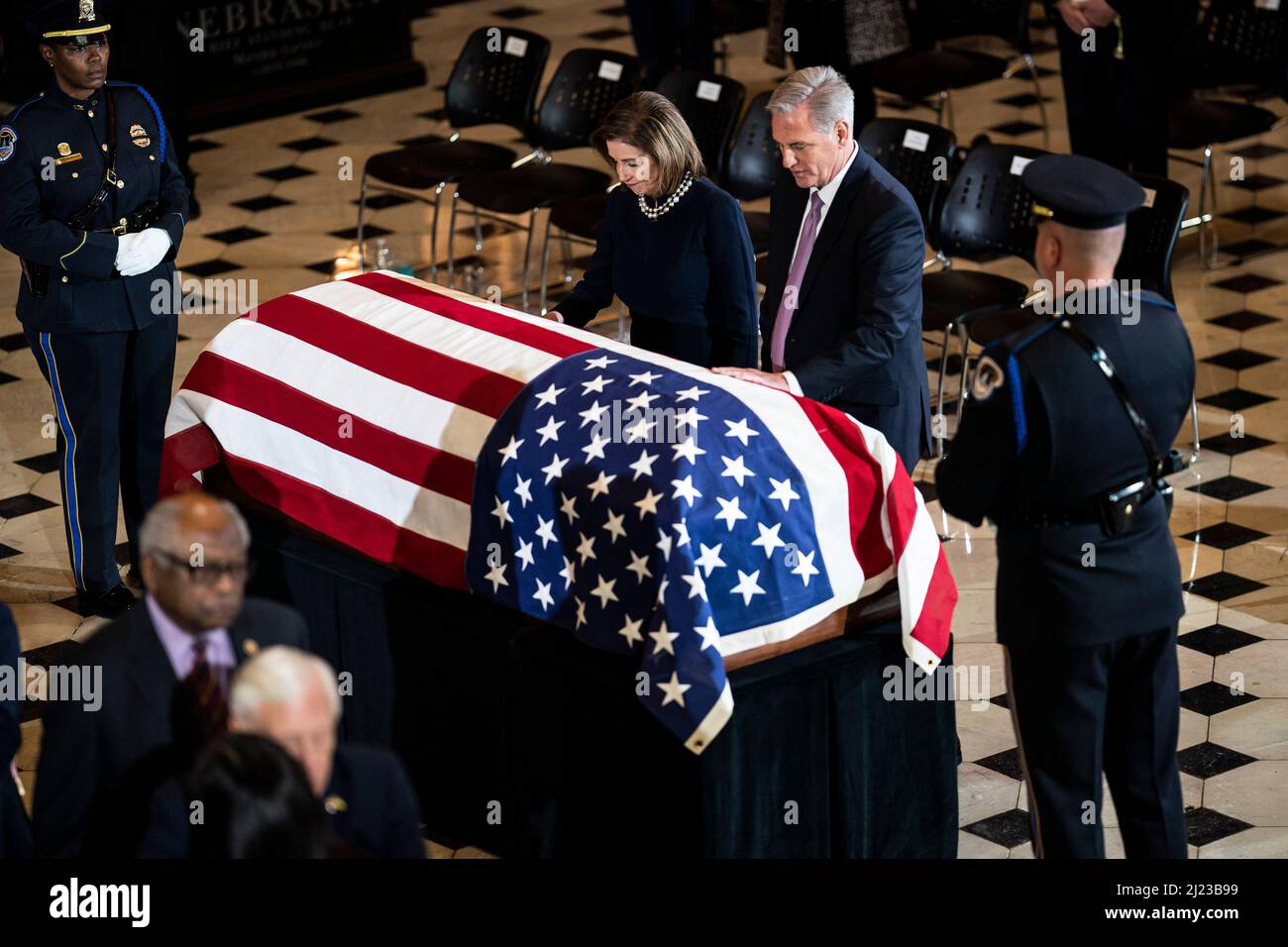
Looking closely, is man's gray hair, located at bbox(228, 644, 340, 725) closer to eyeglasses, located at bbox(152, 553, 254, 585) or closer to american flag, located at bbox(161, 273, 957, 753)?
eyeglasses, located at bbox(152, 553, 254, 585)

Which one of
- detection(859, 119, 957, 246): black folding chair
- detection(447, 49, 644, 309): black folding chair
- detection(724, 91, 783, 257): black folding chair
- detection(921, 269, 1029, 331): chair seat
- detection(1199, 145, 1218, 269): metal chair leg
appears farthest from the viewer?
detection(1199, 145, 1218, 269): metal chair leg

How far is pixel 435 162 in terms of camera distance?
8.76m

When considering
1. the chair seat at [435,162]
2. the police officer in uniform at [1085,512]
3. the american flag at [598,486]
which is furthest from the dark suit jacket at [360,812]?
the chair seat at [435,162]

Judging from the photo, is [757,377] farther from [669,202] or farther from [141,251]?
[141,251]

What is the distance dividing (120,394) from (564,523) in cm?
230

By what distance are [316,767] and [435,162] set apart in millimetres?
6501

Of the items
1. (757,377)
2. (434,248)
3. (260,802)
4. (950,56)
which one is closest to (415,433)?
(757,377)

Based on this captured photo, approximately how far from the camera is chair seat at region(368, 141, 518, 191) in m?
8.63

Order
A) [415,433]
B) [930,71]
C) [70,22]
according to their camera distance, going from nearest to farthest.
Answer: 1. [415,433]
2. [70,22]
3. [930,71]

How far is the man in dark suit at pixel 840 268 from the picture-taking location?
4.75 meters

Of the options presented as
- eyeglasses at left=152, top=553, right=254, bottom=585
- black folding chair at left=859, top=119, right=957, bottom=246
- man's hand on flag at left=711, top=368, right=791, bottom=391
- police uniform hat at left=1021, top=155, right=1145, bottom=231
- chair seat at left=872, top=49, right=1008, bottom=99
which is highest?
police uniform hat at left=1021, top=155, right=1145, bottom=231

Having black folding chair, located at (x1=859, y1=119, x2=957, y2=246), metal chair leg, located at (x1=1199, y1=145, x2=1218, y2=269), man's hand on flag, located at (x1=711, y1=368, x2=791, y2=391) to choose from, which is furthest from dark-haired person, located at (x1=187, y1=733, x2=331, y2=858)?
metal chair leg, located at (x1=1199, y1=145, x2=1218, y2=269)

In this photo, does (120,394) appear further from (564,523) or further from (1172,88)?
(1172,88)

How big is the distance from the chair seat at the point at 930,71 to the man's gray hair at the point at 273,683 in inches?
297
